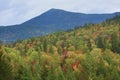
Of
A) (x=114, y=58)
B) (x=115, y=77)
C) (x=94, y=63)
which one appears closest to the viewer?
(x=115, y=77)

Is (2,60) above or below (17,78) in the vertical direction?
above

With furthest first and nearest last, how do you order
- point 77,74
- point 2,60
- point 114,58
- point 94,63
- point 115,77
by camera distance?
1. point 114,58
2. point 94,63
3. point 77,74
4. point 115,77
5. point 2,60

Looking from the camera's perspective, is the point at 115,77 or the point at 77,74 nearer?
the point at 115,77

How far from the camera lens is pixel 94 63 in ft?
541

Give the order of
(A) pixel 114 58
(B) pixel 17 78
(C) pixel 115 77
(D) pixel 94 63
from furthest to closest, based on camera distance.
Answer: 1. (A) pixel 114 58
2. (D) pixel 94 63
3. (C) pixel 115 77
4. (B) pixel 17 78

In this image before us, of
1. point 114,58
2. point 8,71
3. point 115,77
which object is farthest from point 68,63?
point 8,71

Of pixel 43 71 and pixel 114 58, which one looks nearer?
pixel 43 71

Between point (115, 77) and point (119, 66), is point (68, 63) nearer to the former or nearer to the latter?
point (119, 66)

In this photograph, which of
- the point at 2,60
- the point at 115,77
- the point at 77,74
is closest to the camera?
the point at 2,60

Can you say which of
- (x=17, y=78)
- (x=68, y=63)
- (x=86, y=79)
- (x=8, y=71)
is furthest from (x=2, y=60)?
(x=68, y=63)

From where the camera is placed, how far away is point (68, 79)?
126188 mm

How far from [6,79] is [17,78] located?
53.1 meters

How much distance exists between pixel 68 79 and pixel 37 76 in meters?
14.8

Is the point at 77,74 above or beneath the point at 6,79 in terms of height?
beneath
